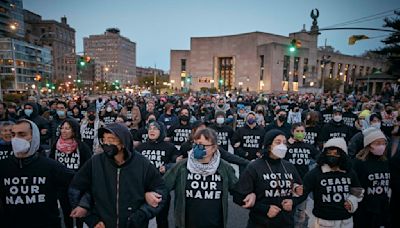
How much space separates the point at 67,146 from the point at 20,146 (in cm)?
149

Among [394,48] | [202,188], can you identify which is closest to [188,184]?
[202,188]

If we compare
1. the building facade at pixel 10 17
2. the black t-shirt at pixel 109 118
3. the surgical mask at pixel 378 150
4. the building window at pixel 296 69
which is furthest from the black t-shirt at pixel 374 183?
the building facade at pixel 10 17

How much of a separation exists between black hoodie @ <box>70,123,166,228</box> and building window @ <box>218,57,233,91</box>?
243 feet

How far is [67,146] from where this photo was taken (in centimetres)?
420

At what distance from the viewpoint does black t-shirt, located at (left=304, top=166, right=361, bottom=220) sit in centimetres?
316

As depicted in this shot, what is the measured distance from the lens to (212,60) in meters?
76.2

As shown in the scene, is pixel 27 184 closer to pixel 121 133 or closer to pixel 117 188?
pixel 117 188

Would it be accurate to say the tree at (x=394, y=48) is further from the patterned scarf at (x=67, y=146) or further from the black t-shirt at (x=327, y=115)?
the patterned scarf at (x=67, y=146)

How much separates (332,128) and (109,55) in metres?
176

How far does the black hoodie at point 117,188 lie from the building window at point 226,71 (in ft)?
243

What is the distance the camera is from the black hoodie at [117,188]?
2482mm

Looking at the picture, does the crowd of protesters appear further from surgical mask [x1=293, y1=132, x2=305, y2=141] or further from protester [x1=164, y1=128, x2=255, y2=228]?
surgical mask [x1=293, y1=132, x2=305, y2=141]

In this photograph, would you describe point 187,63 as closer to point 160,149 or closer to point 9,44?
point 9,44

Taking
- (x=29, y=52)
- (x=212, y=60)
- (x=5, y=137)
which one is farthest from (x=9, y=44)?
(x=5, y=137)
